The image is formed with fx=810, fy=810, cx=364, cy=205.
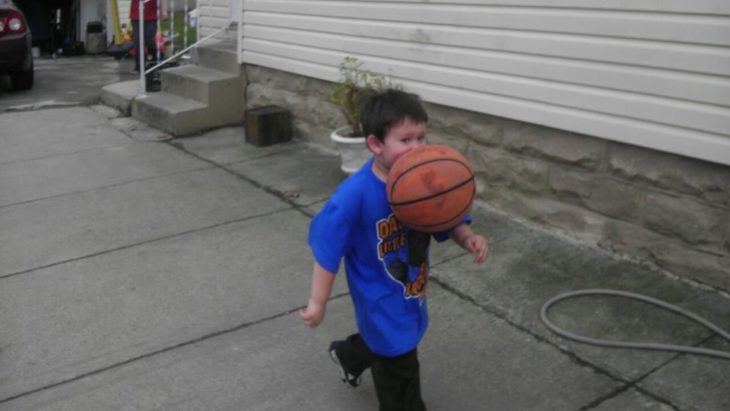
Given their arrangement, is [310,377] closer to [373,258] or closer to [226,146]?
[373,258]

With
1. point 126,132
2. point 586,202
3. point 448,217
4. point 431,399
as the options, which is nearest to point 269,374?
point 431,399

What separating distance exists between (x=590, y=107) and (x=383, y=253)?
7.46 ft

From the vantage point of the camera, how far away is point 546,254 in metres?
4.65

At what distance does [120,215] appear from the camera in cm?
573

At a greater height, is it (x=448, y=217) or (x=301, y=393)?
(x=448, y=217)

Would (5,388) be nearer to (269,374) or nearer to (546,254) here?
(269,374)

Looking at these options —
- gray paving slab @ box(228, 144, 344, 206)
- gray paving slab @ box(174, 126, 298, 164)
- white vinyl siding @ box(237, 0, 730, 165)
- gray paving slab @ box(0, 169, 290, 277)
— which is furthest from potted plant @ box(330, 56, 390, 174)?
gray paving slab @ box(174, 126, 298, 164)

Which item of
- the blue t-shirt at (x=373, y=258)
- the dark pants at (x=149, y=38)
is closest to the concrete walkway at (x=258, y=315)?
the blue t-shirt at (x=373, y=258)

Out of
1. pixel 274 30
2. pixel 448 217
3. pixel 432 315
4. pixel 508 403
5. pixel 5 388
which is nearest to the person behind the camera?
pixel 448 217

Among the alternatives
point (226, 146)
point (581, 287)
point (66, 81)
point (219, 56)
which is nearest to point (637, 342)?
point (581, 287)

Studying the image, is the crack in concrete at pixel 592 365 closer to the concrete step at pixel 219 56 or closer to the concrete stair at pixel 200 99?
the concrete stair at pixel 200 99

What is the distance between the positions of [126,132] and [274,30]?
76.6 inches

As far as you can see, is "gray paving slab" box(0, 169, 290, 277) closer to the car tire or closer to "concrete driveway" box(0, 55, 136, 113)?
"concrete driveway" box(0, 55, 136, 113)

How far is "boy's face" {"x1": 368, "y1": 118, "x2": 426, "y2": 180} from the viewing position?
257cm
